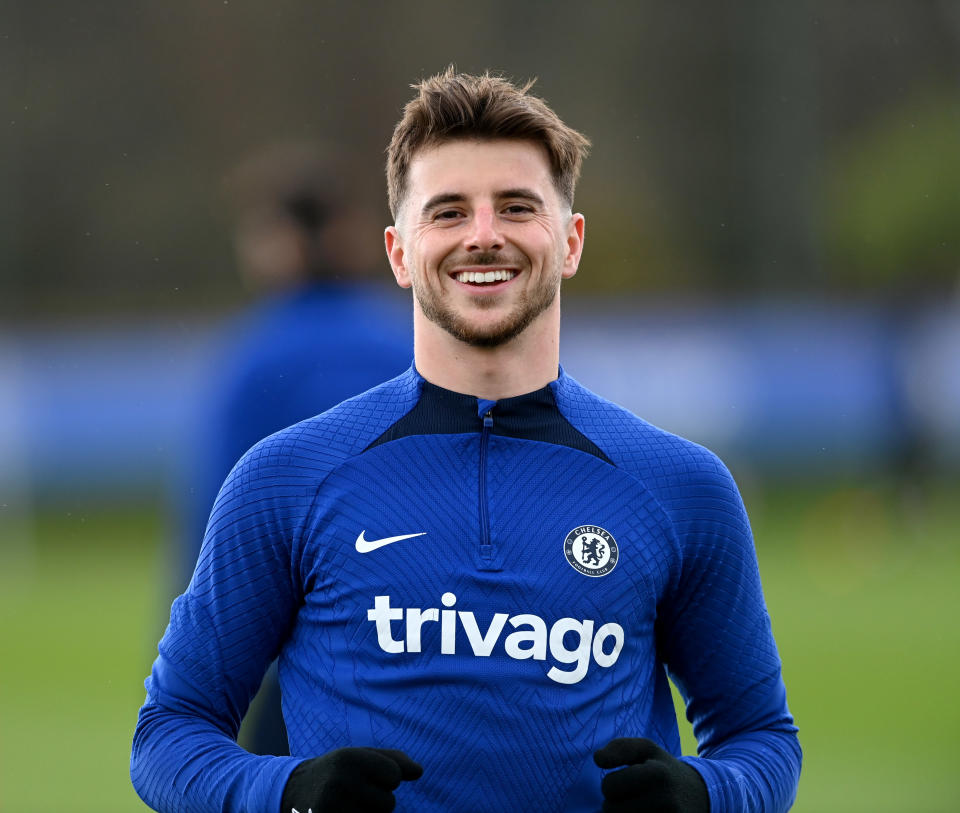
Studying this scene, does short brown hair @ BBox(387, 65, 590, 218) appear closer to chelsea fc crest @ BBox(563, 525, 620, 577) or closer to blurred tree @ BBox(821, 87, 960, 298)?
chelsea fc crest @ BBox(563, 525, 620, 577)

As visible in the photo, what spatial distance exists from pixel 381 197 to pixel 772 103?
506 cm

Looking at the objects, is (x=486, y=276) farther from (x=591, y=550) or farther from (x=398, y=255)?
(x=591, y=550)

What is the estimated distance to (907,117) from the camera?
62.0 feet

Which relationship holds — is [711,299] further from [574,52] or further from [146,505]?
[146,505]

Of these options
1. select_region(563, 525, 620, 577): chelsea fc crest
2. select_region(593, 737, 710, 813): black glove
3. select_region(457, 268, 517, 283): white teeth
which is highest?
select_region(457, 268, 517, 283): white teeth

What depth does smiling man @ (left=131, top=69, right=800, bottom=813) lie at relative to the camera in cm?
197

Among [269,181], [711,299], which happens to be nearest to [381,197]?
[711,299]

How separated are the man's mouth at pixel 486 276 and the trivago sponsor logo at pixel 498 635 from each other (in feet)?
1.51

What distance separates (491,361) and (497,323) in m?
0.07

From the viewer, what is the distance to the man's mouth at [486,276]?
6.93ft

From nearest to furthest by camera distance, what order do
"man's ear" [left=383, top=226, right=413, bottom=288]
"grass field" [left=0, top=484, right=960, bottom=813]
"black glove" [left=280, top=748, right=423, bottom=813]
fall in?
"black glove" [left=280, top=748, right=423, bottom=813], "man's ear" [left=383, top=226, right=413, bottom=288], "grass field" [left=0, top=484, right=960, bottom=813]

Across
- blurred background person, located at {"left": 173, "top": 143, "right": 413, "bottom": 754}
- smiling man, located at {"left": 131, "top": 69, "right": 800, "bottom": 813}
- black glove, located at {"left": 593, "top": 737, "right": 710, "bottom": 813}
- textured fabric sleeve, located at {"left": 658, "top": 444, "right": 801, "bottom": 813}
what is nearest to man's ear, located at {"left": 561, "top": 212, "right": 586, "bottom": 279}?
smiling man, located at {"left": 131, "top": 69, "right": 800, "bottom": 813}

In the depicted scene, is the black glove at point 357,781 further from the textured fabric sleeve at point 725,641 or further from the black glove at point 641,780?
the textured fabric sleeve at point 725,641

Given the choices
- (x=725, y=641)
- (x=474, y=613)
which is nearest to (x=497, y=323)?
(x=474, y=613)
